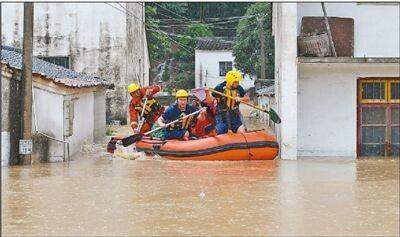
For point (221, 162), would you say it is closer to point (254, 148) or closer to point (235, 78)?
point (254, 148)

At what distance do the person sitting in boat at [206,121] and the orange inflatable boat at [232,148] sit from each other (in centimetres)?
142

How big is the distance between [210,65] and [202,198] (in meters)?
46.4

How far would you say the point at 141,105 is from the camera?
2005 centimetres

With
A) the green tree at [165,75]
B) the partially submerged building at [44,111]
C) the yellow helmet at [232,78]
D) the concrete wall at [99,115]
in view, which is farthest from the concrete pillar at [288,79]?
the green tree at [165,75]

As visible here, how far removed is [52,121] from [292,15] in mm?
6483

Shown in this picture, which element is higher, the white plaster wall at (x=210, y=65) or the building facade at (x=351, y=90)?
the white plaster wall at (x=210, y=65)

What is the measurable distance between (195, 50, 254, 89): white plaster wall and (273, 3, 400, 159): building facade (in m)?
37.0

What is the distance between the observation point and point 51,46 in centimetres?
3117

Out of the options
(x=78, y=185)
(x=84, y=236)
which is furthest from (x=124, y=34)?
(x=84, y=236)

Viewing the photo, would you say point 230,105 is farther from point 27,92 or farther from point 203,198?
point 203,198

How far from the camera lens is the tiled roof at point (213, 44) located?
5681 centimetres

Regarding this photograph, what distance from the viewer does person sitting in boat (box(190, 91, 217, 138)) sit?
19.2 metres

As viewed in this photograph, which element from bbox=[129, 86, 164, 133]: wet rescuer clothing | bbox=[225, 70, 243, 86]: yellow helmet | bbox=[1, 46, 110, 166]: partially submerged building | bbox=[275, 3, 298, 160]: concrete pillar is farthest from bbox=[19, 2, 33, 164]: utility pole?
bbox=[275, 3, 298, 160]: concrete pillar

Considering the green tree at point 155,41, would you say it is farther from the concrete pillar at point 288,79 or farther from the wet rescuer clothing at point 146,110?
the concrete pillar at point 288,79
